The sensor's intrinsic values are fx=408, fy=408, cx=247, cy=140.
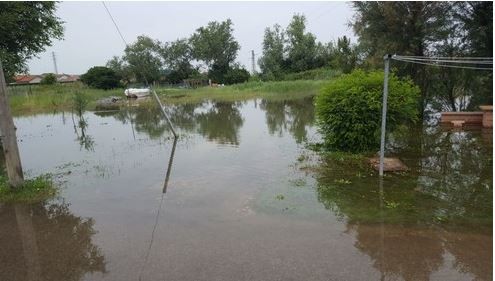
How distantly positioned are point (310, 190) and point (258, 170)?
2018mm

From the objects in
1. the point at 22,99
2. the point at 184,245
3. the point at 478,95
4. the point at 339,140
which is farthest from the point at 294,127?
the point at 22,99

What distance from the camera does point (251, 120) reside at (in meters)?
19.2

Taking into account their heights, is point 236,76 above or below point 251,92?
above

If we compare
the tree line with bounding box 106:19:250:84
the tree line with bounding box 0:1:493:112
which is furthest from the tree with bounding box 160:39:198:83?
the tree line with bounding box 0:1:493:112

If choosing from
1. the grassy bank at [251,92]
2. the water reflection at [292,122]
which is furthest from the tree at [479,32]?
the grassy bank at [251,92]

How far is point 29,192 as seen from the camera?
783 centimetres

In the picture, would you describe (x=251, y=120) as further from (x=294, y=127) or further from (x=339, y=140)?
(x=339, y=140)

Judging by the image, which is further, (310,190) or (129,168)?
(129,168)

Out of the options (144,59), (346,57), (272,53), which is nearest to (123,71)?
(144,59)

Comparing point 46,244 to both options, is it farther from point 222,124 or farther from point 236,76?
point 236,76

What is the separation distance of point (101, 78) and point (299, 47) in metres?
22.5

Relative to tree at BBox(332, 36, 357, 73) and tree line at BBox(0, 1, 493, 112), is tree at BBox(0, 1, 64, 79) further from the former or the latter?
tree at BBox(332, 36, 357, 73)

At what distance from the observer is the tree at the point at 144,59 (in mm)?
49906

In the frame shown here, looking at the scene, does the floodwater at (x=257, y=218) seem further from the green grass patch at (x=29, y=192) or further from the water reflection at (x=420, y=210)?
the green grass patch at (x=29, y=192)
